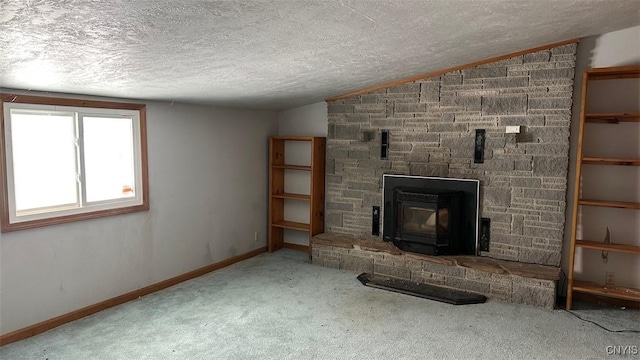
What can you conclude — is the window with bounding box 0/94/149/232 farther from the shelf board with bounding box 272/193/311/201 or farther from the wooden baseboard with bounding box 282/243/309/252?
the wooden baseboard with bounding box 282/243/309/252

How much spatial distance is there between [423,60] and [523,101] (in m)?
1.15

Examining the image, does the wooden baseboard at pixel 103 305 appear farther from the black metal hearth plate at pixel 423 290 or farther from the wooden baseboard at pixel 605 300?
the wooden baseboard at pixel 605 300

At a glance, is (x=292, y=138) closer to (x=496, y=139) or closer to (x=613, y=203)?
(x=496, y=139)

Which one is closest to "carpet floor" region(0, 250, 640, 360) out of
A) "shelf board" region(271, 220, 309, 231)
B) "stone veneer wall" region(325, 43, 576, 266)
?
"stone veneer wall" region(325, 43, 576, 266)

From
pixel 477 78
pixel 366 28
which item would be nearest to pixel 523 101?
pixel 477 78

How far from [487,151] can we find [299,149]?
2.34 metres

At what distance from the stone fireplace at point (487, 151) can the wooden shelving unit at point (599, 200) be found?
0.21 m

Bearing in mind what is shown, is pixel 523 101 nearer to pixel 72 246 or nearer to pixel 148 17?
pixel 148 17

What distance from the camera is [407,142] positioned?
4.55 m

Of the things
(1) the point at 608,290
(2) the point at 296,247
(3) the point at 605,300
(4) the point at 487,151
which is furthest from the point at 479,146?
(2) the point at 296,247

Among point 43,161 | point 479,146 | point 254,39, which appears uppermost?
point 254,39

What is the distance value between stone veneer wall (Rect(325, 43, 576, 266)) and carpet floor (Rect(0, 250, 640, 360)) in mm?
811

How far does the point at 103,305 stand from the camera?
11.5ft

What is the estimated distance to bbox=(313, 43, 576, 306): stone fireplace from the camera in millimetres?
3812
